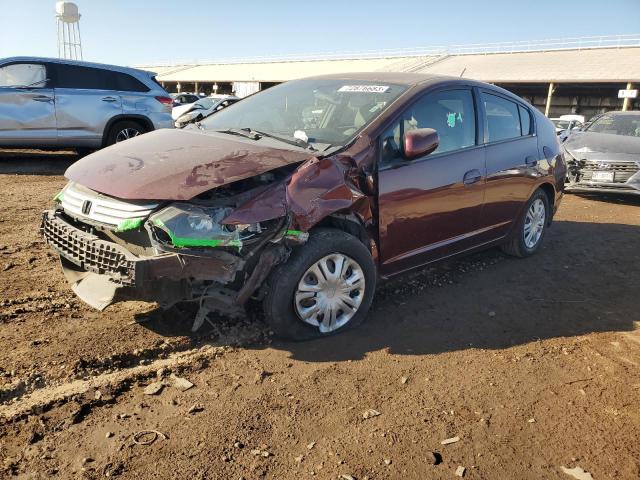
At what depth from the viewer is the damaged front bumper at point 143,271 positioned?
285 centimetres

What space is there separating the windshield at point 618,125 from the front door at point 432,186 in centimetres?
654

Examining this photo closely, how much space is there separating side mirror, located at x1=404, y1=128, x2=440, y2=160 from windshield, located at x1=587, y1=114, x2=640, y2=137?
24.1 ft

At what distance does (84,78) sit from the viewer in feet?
31.6

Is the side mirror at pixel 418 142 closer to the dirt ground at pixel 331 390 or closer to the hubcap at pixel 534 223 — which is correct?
the dirt ground at pixel 331 390

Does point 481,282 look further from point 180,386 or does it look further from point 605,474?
point 180,386

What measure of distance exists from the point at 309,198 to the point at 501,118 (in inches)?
100

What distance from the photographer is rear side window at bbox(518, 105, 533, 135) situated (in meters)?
5.25

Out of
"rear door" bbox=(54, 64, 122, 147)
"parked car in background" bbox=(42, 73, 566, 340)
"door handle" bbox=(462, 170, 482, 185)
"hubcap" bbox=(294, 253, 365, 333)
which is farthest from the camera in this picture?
"rear door" bbox=(54, 64, 122, 147)

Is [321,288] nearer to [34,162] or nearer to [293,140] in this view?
[293,140]

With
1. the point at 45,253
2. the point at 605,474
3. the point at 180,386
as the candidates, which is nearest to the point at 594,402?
the point at 605,474

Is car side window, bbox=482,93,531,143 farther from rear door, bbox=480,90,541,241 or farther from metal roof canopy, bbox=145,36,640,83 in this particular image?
metal roof canopy, bbox=145,36,640,83

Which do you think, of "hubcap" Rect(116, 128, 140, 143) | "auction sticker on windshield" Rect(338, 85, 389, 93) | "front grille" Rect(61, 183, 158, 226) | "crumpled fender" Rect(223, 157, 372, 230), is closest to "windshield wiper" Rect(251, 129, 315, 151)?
"crumpled fender" Rect(223, 157, 372, 230)

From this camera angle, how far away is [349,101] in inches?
160

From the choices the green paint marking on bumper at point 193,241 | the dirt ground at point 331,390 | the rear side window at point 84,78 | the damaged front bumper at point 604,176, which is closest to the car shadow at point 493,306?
the dirt ground at point 331,390
